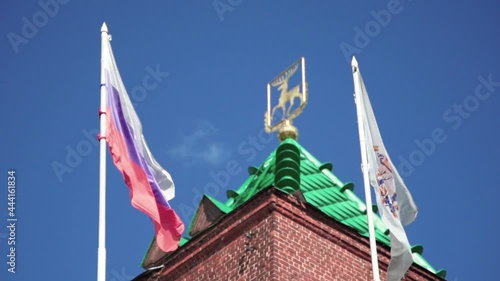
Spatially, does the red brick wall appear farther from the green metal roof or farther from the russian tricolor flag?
the russian tricolor flag

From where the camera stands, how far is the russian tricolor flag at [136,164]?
1136 inches

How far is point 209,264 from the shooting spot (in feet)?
108

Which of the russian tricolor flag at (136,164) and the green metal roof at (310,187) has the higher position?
the green metal roof at (310,187)

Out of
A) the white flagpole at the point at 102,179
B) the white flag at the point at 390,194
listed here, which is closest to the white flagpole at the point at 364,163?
the white flag at the point at 390,194

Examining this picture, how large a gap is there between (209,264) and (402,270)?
4.86 m

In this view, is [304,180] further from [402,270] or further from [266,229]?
[402,270]

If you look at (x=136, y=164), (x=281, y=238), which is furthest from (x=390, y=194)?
(x=136, y=164)

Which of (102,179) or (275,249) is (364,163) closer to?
(275,249)

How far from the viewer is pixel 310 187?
34594 mm

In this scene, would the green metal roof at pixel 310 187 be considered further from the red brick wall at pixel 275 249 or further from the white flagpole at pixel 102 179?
the white flagpole at pixel 102 179

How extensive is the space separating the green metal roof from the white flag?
2613 mm

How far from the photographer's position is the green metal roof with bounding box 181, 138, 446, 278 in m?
33.4

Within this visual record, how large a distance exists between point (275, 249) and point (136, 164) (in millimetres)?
3958

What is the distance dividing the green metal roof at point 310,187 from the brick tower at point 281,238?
0.02 m
